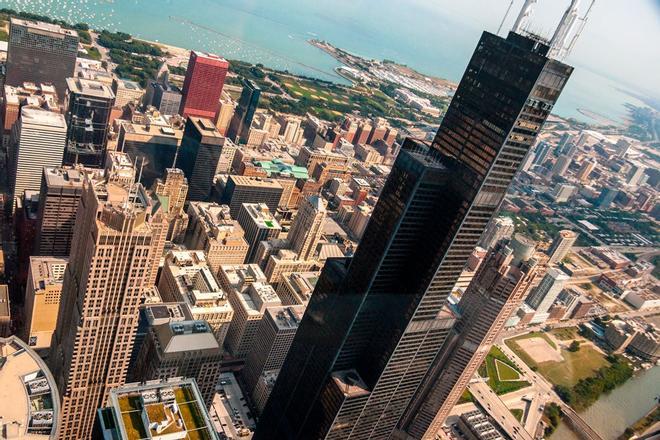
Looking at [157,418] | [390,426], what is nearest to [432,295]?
[390,426]

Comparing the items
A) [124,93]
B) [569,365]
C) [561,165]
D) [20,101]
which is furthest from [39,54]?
[561,165]

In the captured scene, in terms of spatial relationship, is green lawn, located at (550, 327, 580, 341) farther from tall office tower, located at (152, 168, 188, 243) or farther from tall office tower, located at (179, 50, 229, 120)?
tall office tower, located at (179, 50, 229, 120)

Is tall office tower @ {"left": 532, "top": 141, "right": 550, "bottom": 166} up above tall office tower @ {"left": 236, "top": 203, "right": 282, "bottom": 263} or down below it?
above

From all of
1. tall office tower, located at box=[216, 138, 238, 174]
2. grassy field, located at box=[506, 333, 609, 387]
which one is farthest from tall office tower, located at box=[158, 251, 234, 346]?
grassy field, located at box=[506, 333, 609, 387]

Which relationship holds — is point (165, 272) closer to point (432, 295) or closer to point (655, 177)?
point (432, 295)

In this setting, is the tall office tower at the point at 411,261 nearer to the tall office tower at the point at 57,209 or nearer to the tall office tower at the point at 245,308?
the tall office tower at the point at 245,308
